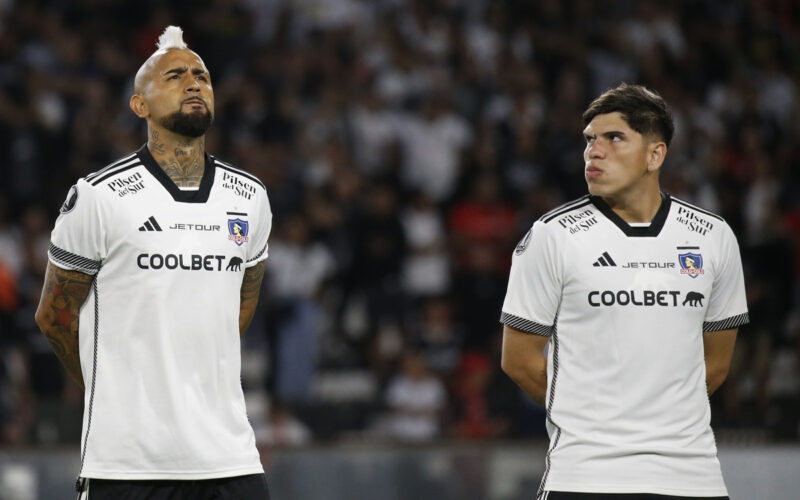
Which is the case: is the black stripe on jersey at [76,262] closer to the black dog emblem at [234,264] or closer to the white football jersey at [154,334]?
the white football jersey at [154,334]

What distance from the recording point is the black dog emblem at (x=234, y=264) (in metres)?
4.56

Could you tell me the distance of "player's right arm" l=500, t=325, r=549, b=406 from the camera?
4723 millimetres

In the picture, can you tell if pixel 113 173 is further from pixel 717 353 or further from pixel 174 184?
pixel 717 353

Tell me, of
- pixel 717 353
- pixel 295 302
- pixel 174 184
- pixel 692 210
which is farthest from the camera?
pixel 295 302

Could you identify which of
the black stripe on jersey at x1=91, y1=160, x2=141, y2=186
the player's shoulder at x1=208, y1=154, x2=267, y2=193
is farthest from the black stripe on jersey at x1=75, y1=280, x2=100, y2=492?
the player's shoulder at x1=208, y1=154, x2=267, y2=193

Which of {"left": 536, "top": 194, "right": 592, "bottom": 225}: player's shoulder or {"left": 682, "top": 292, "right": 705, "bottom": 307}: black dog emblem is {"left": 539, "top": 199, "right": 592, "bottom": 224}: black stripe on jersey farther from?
{"left": 682, "top": 292, "right": 705, "bottom": 307}: black dog emblem

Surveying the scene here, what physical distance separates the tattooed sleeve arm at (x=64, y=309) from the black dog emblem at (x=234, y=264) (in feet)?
1.57

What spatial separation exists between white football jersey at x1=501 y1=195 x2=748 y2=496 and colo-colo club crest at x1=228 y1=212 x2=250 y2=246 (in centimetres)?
99

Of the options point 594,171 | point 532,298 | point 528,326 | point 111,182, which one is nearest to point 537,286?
point 532,298

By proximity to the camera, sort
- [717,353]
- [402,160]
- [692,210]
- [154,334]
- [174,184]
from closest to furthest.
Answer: [154,334]
[174,184]
[692,210]
[717,353]
[402,160]

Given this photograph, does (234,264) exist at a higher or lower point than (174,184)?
lower

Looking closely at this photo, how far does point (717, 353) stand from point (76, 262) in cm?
243

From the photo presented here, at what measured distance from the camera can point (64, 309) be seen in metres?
4.53

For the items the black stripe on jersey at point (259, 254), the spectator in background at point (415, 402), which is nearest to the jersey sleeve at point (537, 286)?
the black stripe on jersey at point (259, 254)
